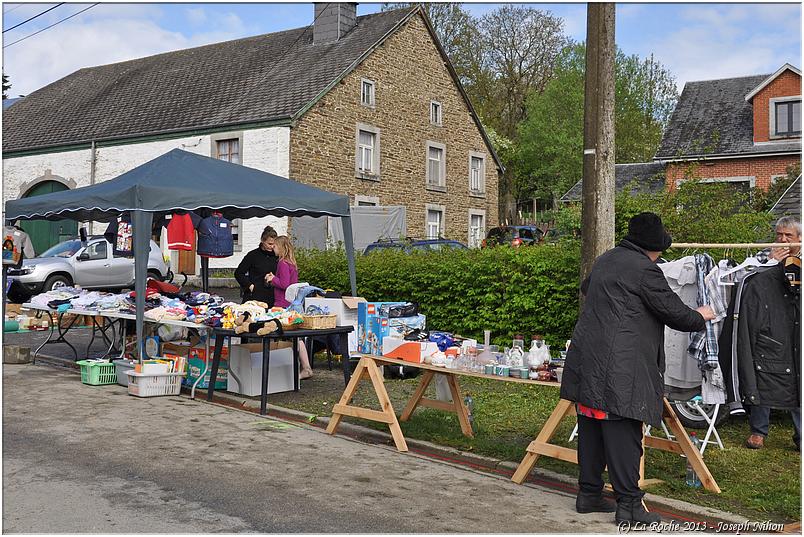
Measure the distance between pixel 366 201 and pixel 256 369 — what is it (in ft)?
57.0

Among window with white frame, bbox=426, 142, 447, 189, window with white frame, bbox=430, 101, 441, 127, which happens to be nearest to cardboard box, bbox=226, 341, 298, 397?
window with white frame, bbox=426, 142, 447, 189

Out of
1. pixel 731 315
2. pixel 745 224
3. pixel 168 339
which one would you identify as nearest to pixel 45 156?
pixel 168 339

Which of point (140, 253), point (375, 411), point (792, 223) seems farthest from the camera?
point (140, 253)

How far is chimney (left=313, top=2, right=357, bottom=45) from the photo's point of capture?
1064 inches

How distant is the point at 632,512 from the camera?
4.93m

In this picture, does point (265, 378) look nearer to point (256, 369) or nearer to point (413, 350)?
point (256, 369)

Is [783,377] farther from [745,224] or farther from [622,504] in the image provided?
[745,224]

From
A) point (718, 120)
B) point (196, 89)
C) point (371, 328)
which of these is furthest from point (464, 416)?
point (718, 120)

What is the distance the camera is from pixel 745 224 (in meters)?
10.1

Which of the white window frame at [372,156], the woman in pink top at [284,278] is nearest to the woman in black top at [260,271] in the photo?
the woman in pink top at [284,278]

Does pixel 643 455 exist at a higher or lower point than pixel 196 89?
lower

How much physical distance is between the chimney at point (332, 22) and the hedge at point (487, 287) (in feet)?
51.5

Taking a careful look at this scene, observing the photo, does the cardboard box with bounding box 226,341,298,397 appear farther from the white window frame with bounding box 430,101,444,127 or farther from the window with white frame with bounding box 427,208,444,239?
the white window frame with bounding box 430,101,444,127

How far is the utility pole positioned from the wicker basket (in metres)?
2.83
